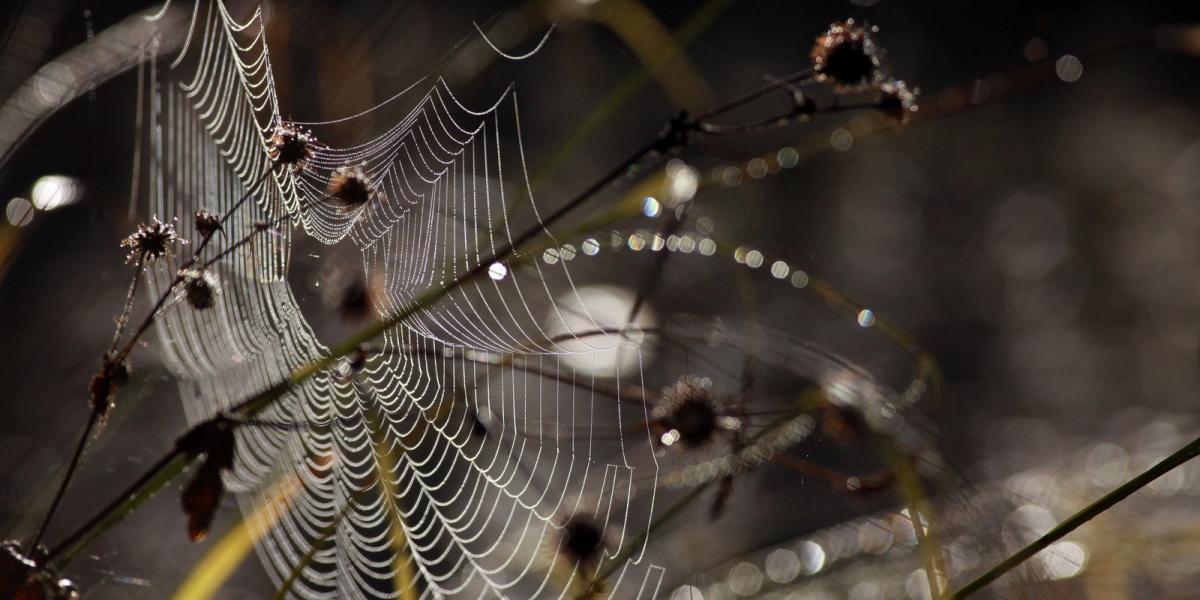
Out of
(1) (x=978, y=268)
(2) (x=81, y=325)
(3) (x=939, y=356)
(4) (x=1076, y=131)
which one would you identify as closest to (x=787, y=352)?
(2) (x=81, y=325)

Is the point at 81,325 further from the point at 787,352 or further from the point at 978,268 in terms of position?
the point at 978,268

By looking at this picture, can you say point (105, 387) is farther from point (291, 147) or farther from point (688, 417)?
point (688, 417)

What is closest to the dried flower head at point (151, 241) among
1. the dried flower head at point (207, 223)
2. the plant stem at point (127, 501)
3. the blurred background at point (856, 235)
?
the dried flower head at point (207, 223)

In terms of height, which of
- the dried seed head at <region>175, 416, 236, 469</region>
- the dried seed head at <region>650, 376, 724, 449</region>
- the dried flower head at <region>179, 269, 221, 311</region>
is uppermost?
the dried seed head at <region>650, 376, 724, 449</region>

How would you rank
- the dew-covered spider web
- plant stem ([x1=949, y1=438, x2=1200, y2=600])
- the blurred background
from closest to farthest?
plant stem ([x1=949, y1=438, x2=1200, y2=600]) → the dew-covered spider web → the blurred background

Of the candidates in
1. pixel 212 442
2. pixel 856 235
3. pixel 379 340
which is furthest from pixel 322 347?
pixel 856 235

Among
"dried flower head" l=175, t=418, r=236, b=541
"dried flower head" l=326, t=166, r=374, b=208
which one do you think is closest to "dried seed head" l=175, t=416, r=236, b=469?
"dried flower head" l=175, t=418, r=236, b=541

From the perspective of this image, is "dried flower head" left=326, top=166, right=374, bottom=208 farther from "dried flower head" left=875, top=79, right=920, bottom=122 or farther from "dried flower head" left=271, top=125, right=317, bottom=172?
"dried flower head" left=875, top=79, right=920, bottom=122

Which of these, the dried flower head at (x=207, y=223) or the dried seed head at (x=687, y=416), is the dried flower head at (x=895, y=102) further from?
the dried flower head at (x=207, y=223)
